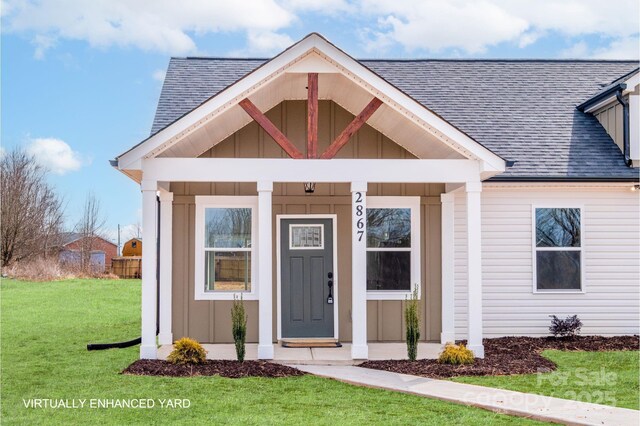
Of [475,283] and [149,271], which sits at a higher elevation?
[149,271]

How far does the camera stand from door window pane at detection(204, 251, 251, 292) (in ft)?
38.5

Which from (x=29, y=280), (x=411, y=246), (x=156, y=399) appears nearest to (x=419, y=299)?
(x=411, y=246)

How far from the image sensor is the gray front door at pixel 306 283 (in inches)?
466

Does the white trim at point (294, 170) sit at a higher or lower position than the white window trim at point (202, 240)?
higher

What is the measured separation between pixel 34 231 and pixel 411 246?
26.1m

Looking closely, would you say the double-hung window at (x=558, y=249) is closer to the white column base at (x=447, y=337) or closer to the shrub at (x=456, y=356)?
the white column base at (x=447, y=337)

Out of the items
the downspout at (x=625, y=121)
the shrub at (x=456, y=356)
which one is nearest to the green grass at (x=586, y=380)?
the shrub at (x=456, y=356)

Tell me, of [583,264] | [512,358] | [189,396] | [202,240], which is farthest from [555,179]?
[189,396]

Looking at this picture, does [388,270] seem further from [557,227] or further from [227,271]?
[557,227]

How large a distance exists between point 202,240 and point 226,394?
14.0 ft

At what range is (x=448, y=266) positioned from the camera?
11.9 meters

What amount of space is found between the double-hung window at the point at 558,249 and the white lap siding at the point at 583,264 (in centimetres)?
12

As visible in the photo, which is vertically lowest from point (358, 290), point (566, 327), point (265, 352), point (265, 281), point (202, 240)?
point (265, 352)

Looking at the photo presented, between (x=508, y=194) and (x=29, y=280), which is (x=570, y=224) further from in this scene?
(x=29, y=280)
